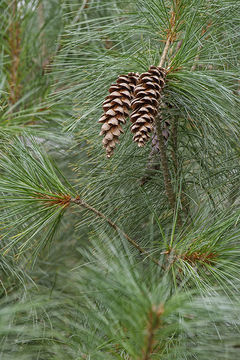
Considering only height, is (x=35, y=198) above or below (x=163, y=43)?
below

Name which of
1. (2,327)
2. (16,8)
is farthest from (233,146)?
(16,8)

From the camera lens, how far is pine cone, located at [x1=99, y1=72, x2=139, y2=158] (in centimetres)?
69

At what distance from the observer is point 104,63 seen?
800 millimetres

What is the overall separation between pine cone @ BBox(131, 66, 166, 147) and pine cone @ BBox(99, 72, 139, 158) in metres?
0.02

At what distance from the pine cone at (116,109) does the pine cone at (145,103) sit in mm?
18

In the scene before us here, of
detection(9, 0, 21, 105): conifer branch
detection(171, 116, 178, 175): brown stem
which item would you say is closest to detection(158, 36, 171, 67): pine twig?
detection(171, 116, 178, 175): brown stem

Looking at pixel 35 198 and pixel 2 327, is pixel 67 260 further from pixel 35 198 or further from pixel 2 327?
pixel 2 327

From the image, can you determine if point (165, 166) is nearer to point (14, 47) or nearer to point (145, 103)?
point (145, 103)

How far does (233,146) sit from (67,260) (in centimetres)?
84

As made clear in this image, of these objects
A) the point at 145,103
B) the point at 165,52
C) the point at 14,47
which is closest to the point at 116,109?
the point at 145,103

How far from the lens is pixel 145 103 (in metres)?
0.68

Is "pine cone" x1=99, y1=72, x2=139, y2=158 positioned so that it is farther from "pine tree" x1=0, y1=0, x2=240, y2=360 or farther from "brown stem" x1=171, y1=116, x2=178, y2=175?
"brown stem" x1=171, y1=116, x2=178, y2=175

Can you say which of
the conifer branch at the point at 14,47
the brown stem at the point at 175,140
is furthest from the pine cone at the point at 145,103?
the conifer branch at the point at 14,47

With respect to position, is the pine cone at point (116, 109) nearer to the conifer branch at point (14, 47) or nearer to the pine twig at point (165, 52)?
the pine twig at point (165, 52)
